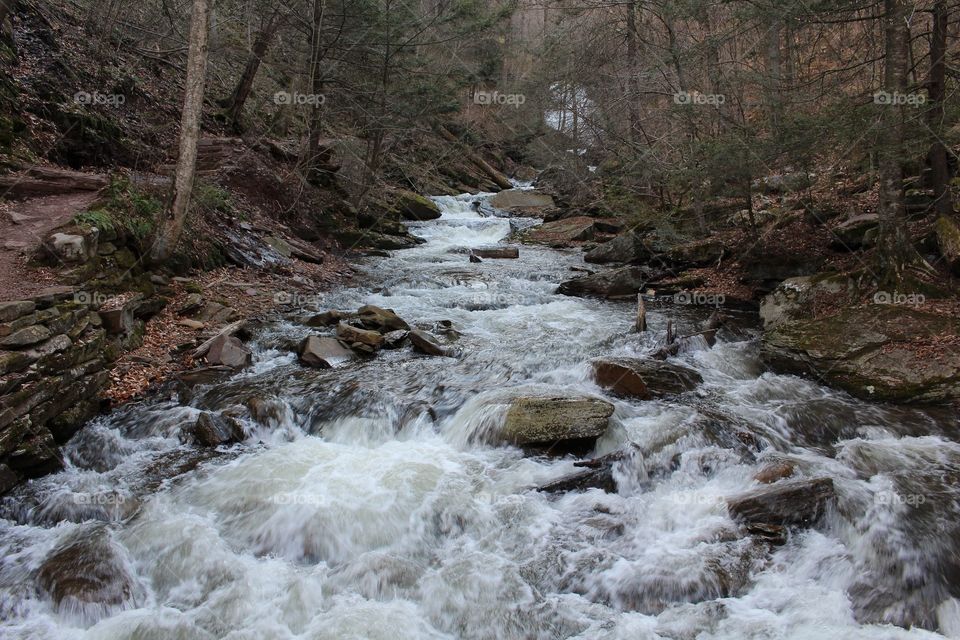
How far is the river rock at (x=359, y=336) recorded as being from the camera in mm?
9250

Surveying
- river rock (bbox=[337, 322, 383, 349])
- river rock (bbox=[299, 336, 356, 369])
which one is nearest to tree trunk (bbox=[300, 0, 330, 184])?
river rock (bbox=[337, 322, 383, 349])

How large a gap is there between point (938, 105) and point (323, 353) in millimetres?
9297

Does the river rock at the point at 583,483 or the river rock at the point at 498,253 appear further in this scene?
the river rock at the point at 498,253

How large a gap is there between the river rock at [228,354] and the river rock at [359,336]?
151cm

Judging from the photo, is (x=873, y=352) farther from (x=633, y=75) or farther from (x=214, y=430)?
(x=633, y=75)

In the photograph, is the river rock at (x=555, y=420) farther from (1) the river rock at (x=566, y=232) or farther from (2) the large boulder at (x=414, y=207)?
(2) the large boulder at (x=414, y=207)

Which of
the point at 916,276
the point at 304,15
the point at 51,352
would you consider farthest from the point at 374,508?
the point at 304,15

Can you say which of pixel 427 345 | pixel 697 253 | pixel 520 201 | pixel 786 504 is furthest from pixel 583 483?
pixel 520 201

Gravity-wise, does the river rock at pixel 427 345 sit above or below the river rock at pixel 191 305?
below

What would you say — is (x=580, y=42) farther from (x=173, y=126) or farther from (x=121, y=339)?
(x=121, y=339)

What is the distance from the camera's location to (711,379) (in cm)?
820

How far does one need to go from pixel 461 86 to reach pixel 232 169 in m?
8.52

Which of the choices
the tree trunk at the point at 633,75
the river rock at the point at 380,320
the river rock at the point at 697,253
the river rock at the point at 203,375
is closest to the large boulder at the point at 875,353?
the river rock at the point at 697,253

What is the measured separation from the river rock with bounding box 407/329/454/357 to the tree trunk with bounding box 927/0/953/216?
745 centimetres
